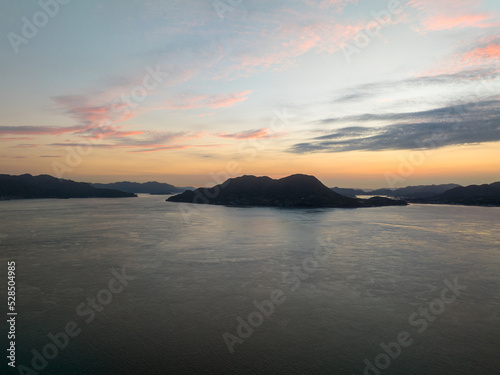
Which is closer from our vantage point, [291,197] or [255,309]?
[255,309]

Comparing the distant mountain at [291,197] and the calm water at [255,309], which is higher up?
the distant mountain at [291,197]

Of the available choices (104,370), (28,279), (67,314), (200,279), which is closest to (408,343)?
(104,370)

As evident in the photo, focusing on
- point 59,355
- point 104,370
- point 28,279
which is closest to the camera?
point 104,370

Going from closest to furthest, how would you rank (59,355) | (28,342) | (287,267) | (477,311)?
(59,355)
(28,342)
(477,311)
(287,267)

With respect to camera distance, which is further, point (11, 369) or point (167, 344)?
point (167, 344)

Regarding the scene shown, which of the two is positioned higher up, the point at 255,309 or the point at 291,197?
the point at 291,197

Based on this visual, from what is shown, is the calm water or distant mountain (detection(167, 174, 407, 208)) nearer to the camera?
the calm water

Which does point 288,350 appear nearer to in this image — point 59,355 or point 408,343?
point 408,343

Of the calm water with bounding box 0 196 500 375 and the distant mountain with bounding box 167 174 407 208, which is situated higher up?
the distant mountain with bounding box 167 174 407 208

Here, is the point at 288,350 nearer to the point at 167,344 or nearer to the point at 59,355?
the point at 167,344

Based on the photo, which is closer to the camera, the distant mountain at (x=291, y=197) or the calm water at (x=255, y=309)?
the calm water at (x=255, y=309)
